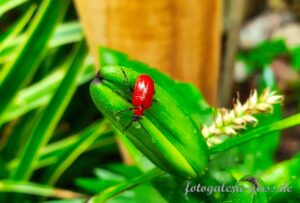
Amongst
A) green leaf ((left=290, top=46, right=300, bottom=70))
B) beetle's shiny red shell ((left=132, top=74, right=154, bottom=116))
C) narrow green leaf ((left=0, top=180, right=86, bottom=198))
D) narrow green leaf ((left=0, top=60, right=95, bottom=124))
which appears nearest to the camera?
beetle's shiny red shell ((left=132, top=74, right=154, bottom=116))

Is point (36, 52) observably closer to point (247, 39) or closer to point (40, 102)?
point (40, 102)

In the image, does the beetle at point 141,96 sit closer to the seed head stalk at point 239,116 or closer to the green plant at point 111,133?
the green plant at point 111,133

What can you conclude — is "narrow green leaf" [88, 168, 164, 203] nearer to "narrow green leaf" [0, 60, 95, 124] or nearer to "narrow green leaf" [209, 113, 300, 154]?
"narrow green leaf" [209, 113, 300, 154]

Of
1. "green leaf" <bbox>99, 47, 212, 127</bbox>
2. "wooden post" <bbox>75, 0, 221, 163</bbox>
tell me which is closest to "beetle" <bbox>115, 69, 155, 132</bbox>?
"green leaf" <bbox>99, 47, 212, 127</bbox>

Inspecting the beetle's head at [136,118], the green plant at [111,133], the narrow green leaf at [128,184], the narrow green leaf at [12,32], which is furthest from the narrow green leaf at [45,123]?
the beetle's head at [136,118]

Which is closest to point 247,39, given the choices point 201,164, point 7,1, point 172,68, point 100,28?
point 172,68

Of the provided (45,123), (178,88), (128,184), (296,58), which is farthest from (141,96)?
(296,58)

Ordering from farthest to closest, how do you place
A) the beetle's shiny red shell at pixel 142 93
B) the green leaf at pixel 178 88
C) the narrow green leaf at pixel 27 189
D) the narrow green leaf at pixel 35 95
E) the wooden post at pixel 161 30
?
the narrow green leaf at pixel 35 95 < the narrow green leaf at pixel 27 189 < the wooden post at pixel 161 30 < the green leaf at pixel 178 88 < the beetle's shiny red shell at pixel 142 93

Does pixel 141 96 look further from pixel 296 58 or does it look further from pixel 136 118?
pixel 296 58
